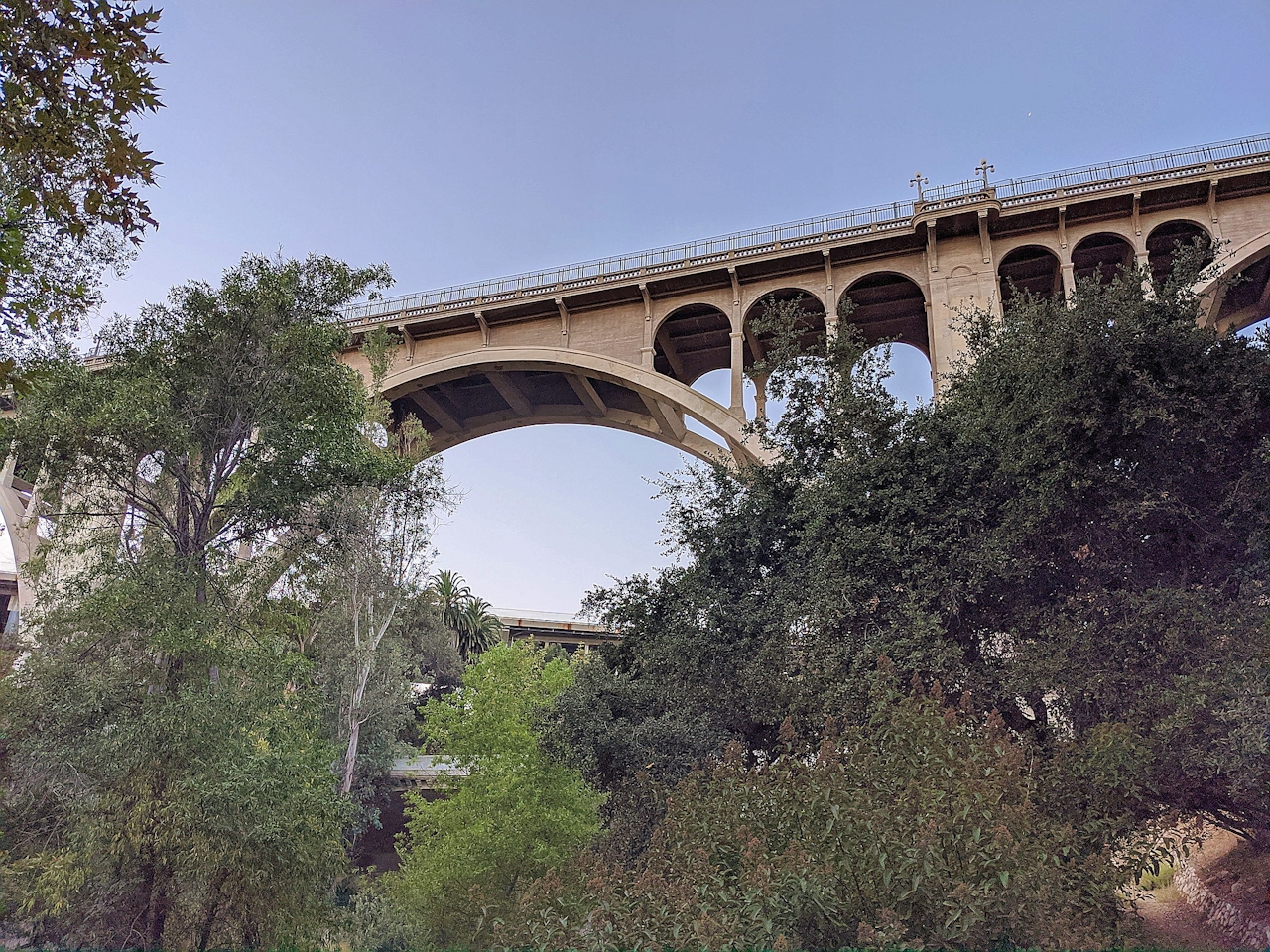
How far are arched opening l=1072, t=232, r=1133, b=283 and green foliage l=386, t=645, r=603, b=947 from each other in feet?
55.0

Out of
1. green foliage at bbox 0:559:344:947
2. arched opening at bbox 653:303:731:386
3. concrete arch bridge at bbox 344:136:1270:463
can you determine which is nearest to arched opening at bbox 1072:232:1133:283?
concrete arch bridge at bbox 344:136:1270:463

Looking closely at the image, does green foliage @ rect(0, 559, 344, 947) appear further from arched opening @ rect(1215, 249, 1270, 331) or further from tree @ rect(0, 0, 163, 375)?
arched opening @ rect(1215, 249, 1270, 331)

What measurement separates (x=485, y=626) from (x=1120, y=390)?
33968 mm

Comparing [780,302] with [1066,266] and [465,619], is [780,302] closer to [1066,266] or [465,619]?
[1066,266]

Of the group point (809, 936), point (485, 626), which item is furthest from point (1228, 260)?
point (485, 626)

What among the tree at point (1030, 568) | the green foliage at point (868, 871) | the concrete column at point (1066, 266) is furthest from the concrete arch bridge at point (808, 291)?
the green foliage at point (868, 871)

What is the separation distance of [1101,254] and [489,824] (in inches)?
787

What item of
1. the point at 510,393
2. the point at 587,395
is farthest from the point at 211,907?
the point at 510,393

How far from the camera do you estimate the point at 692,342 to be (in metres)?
25.2

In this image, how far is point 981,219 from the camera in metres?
19.6

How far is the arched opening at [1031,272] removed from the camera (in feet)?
68.5

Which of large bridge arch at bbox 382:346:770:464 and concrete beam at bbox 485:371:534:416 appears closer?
large bridge arch at bbox 382:346:770:464

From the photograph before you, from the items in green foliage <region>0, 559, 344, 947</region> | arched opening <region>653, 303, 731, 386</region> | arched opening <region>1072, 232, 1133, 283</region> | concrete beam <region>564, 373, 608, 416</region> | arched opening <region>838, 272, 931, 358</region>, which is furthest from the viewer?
concrete beam <region>564, 373, 608, 416</region>

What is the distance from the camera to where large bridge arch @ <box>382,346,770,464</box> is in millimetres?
21297
